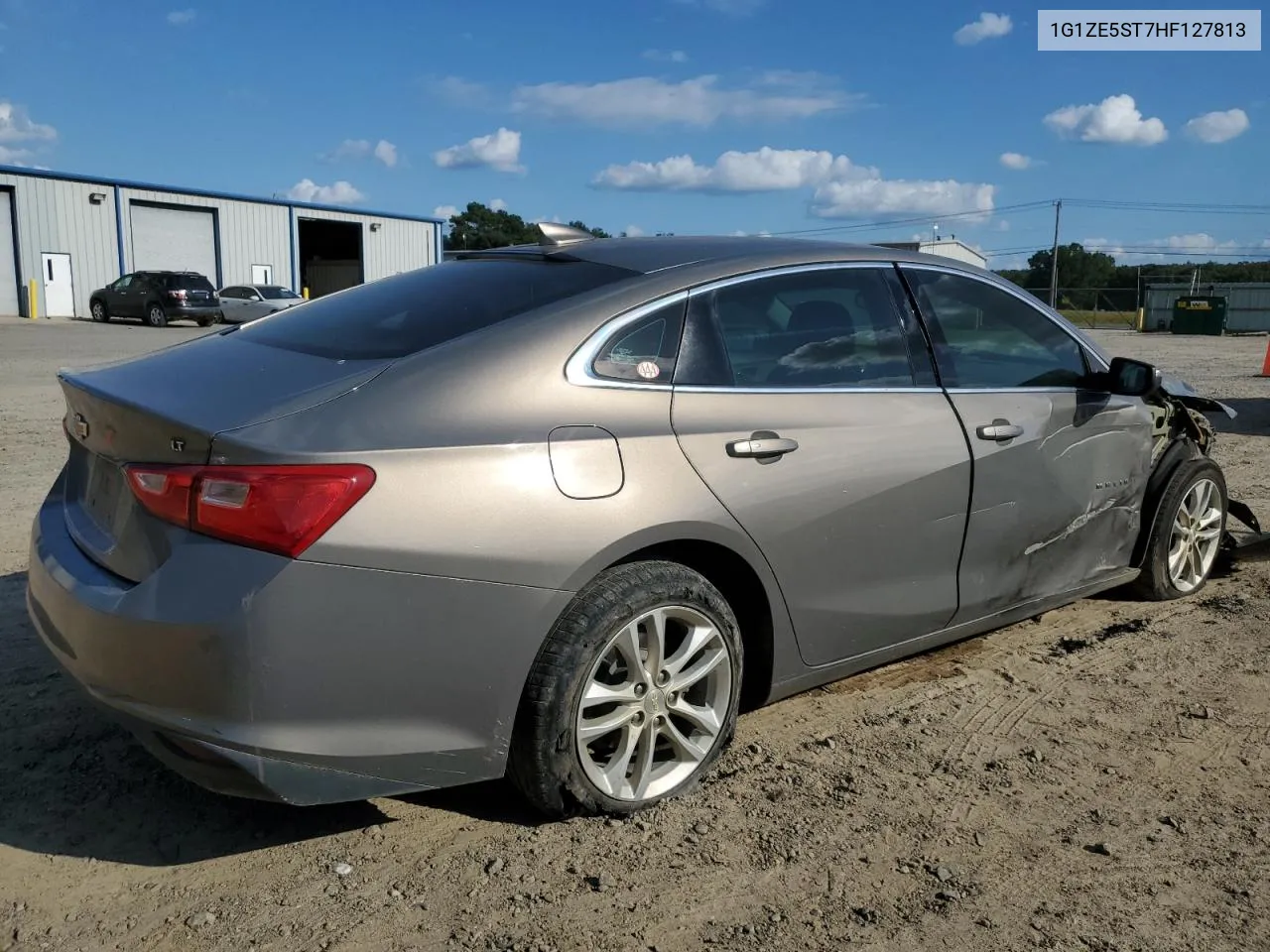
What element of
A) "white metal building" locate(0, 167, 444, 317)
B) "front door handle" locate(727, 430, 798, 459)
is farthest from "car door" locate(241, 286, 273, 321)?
"front door handle" locate(727, 430, 798, 459)

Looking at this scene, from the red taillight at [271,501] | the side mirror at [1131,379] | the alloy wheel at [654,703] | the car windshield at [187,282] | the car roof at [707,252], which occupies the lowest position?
the alloy wheel at [654,703]

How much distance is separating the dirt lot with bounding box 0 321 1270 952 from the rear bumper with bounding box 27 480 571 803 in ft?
1.09

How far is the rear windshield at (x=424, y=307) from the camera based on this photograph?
3.01 metres

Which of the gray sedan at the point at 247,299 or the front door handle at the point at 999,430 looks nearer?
the front door handle at the point at 999,430

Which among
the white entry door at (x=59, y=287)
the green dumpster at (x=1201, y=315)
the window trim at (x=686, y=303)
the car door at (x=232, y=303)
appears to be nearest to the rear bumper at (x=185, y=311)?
the car door at (x=232, y=303)

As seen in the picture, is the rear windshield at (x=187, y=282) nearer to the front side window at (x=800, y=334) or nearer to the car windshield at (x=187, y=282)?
the car windshield at (x=187, y=282)

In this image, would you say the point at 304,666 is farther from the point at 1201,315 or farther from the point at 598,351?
the point at 1201,315

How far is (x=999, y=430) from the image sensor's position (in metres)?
3.83

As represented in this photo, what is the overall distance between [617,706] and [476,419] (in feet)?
2.91

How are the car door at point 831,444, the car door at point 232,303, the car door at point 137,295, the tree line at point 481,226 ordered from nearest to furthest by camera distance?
the car door at point 831,444 → the car door at point 137,295 → the car door at point 232,303 → the tree line at point 481,226

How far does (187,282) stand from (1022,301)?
108 ft

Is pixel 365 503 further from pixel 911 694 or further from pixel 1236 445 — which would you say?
pixel 1236 445

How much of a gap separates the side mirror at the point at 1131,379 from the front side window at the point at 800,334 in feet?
3.88

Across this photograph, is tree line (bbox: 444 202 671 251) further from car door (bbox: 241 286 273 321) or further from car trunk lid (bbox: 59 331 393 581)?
car trunk lid (bbox: 59 331 393 581)
